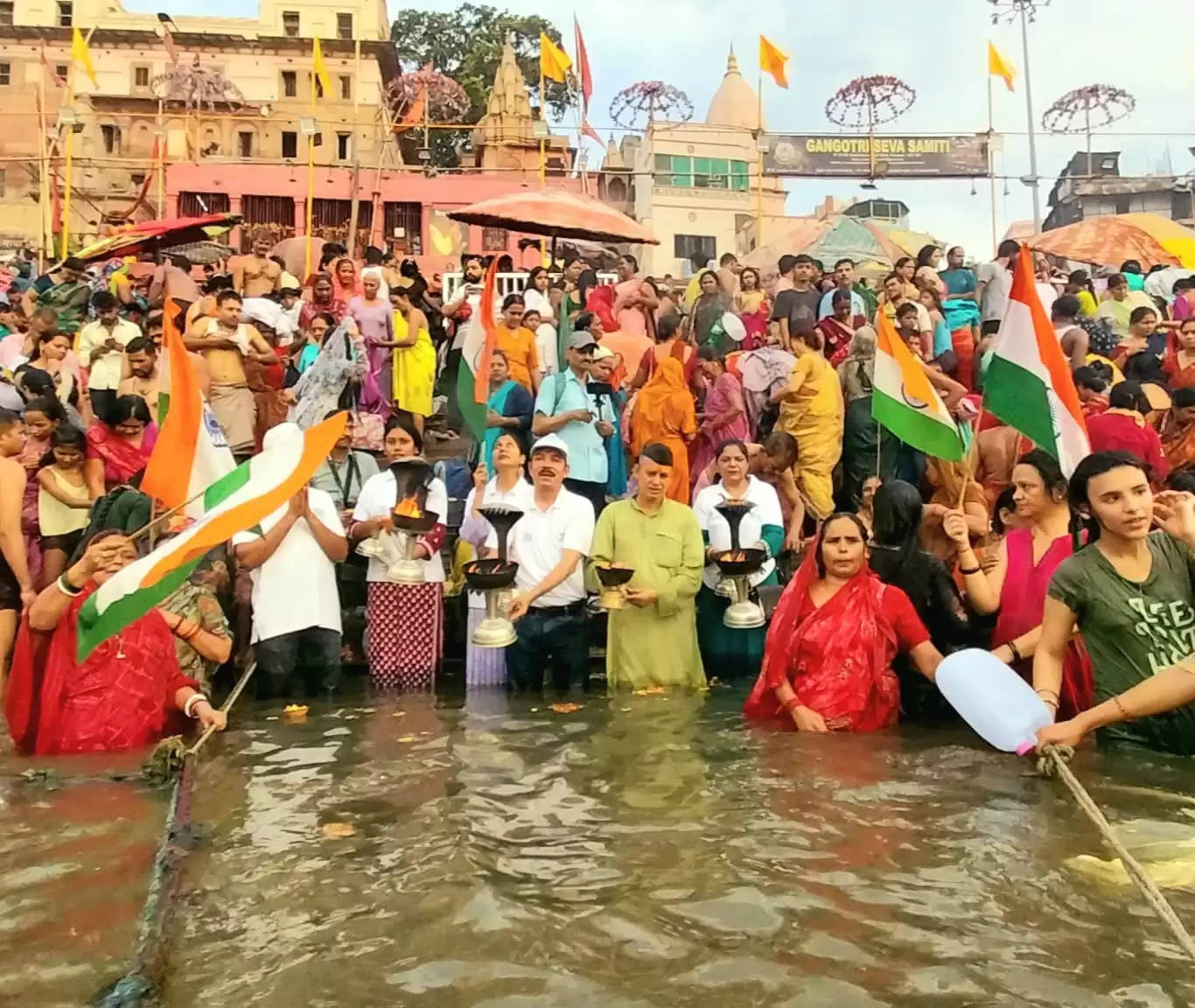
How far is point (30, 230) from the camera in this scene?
1501 inches

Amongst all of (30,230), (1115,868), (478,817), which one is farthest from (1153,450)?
(30,230)

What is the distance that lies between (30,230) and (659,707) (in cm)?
3859

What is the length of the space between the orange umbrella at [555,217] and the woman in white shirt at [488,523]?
16.7ft

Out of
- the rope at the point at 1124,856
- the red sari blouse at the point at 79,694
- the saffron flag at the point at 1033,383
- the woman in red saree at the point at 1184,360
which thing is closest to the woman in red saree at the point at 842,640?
the saffron flag at the point at 1033,383

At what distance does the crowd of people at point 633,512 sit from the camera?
4.99 m

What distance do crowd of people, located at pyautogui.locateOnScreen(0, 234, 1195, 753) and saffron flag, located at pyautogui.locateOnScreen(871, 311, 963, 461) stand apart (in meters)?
0.20

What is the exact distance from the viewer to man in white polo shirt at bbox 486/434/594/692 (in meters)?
6.57

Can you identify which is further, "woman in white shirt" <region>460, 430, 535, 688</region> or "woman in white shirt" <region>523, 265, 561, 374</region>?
"woman in white shirt" <region>523, 265, 561, 374</region>

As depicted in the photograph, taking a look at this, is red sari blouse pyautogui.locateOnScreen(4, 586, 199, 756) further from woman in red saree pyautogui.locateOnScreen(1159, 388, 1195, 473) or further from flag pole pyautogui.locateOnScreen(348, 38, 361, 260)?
flag pole pyautogui.locateOnScreen(348, 38, 361, 260)

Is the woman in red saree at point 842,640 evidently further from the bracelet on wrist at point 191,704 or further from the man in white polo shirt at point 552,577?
the bracelet on wrist at point 191,704

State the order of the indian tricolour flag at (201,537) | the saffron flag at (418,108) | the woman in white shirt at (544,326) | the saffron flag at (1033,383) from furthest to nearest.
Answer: the saffron flag at (418,108), the woman in white shirt at (544,326), the saffron flag at (1033,383), the indian tricolour flag at (201,537)

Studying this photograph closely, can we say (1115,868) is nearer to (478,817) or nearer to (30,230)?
(478,817)

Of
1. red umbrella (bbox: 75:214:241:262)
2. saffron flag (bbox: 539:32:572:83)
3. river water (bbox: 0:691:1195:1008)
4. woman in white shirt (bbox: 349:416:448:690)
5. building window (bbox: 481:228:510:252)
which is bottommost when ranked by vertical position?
river water (bbox: 0:691:1195:1008)

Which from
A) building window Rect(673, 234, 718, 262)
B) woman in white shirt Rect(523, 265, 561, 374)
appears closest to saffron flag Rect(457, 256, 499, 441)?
woman in white shirt Rect(523, 265, 561, 374)
